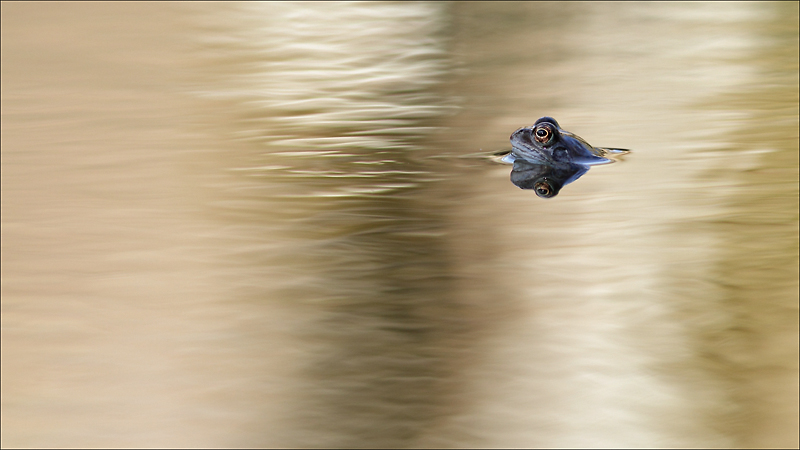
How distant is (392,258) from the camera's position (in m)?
2.62

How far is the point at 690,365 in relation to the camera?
2.03 m

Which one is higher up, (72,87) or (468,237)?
(72,87)

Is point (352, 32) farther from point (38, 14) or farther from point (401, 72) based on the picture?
point (38, 14)

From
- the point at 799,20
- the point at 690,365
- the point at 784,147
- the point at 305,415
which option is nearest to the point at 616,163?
the point at 784,147

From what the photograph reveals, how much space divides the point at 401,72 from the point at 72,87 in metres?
1.92

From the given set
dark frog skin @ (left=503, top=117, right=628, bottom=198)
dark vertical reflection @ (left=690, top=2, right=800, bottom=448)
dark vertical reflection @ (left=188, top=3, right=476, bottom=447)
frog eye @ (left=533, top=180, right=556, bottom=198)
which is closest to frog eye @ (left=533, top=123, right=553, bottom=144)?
dark frog skin @ (left=503, top=117, right=628, bottom=198)

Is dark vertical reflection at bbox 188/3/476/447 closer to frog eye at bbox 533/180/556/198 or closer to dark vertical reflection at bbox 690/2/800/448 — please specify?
frog eye at bbox 533/180/556/198

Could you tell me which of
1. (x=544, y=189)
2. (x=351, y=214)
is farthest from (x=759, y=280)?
(x=351, y=214)

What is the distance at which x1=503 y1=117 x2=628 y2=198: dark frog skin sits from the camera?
3424mm

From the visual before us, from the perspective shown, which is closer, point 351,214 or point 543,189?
point 351,214

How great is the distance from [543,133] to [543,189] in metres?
0.30

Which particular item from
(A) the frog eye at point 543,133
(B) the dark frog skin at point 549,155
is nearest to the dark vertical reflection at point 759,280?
(B) the dark frog skin at point 549,155

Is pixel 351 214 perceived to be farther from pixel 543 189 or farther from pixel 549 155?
pixel 549 155

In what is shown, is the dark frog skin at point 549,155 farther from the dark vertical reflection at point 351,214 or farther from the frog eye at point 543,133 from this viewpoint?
the dark vertical reflection at point 351,214
